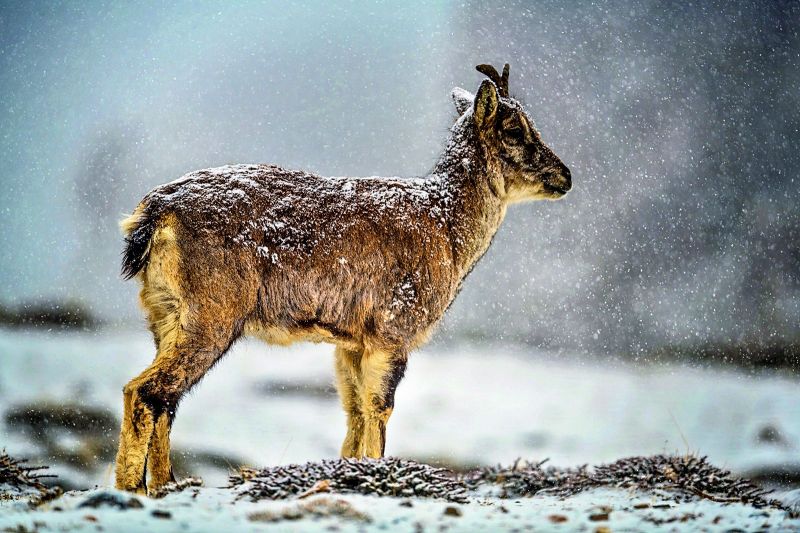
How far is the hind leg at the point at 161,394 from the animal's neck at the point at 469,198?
2.41 m

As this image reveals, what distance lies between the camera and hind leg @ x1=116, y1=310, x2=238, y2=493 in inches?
254

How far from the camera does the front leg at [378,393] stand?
7.66m

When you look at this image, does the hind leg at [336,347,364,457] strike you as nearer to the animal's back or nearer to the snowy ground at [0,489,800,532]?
the animal's back

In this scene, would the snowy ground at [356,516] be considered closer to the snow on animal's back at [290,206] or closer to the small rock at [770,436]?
the snow on animal's back at [290,206]

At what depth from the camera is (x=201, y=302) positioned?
6.87 m

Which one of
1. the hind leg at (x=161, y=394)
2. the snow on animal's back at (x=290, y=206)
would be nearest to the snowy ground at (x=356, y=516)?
the hind leg at (x=161, y=394)

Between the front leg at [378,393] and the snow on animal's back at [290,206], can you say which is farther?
the front leg at [378,393]

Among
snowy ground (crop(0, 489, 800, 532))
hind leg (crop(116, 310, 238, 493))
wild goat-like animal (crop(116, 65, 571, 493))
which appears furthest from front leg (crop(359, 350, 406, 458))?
snowy ground (crop(0, 489, 800, 532))

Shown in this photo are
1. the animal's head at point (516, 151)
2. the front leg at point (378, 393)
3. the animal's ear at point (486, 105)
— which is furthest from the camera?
the animal's head at point (516, 151)

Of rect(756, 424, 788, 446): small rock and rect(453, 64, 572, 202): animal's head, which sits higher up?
rect(453, 64, 572, 202): animal's head

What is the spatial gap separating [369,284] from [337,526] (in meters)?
2.92

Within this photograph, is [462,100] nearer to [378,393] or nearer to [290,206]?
[290,206]

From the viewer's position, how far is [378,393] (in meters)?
7.66

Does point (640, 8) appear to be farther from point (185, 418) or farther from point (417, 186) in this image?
point (185, 418)
